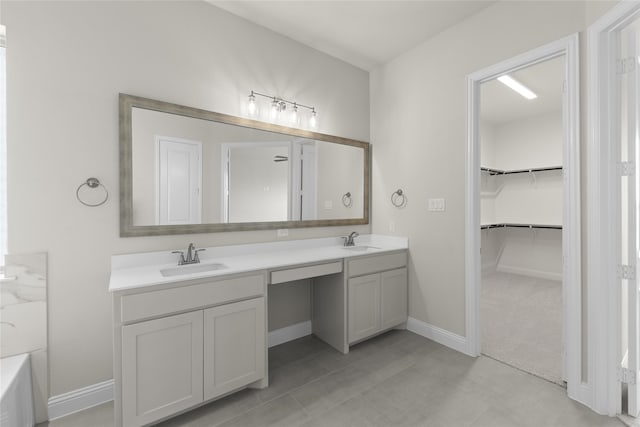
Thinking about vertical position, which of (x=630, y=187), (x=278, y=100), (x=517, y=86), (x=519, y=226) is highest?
(x=517, y=86)

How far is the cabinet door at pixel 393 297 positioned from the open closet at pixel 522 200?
1001 millimetres

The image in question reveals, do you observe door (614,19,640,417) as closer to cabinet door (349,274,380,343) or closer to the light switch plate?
the light switch plate

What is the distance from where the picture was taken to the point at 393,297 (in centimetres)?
278

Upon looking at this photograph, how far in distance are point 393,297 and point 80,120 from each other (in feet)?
9.06

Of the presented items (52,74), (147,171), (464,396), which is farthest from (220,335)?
(52,74)

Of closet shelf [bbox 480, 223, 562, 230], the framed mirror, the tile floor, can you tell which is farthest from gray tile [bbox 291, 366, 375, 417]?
closet shelf [bbox 480, 223, 562, 230]

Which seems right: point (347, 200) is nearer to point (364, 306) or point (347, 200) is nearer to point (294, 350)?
point (364, 306)

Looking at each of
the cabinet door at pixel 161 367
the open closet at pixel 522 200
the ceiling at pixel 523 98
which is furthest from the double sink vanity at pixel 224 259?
the ceiling at pixel 523 98

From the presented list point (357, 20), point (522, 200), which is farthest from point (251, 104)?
point (522, 200)

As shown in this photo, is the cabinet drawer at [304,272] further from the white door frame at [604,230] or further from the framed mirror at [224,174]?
the white door frame at [604,230]

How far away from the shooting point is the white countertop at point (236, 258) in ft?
5.42

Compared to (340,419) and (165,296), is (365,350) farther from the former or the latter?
(165,296)

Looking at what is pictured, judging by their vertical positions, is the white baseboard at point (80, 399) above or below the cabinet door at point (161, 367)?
below

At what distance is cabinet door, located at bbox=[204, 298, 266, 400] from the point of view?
1.73 meters
